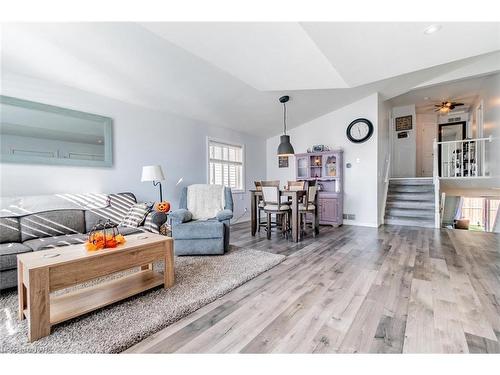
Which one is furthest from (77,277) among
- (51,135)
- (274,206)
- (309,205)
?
(309,205)

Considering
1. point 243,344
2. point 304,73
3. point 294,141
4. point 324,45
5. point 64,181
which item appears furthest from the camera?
point 294,141

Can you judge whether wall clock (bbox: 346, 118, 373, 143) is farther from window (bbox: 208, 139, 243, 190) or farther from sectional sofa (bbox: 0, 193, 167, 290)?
sectional sofa (bbox: 0, 193, 167, 290)

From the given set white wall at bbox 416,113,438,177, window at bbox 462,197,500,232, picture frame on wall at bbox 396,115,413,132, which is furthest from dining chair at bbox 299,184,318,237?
window at bbox 462,197,500,232

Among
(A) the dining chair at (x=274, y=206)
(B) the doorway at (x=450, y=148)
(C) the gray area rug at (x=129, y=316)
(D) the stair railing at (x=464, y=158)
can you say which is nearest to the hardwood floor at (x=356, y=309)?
(C) the gray area rug at (x=129, y=316)

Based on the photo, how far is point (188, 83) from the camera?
338 cm

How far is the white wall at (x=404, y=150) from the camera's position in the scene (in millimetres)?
6879

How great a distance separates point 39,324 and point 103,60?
268cm

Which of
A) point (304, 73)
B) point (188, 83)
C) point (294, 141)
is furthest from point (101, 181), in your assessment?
point (294, 141)

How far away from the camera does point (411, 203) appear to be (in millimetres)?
5309

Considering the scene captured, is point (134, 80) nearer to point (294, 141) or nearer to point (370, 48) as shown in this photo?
point (370, 48)

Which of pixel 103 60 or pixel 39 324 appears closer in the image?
pixel 39 324

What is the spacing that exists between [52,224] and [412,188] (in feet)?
23.1

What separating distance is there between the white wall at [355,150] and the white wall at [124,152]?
7.40 feet

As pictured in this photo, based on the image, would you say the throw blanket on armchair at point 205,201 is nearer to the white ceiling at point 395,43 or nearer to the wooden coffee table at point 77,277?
the wooden coffee table at point 77,277
